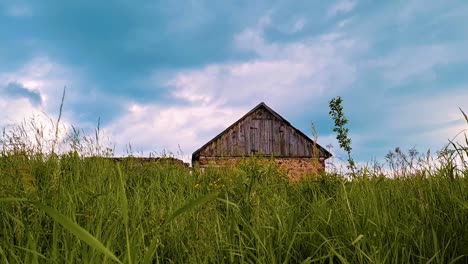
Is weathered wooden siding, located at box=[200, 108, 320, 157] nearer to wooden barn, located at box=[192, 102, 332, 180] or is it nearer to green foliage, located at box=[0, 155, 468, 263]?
wooden barn, located at box=[192, 102, 332, 180]

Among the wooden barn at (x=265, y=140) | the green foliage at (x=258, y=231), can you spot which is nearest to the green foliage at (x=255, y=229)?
the green foliage at (x=258, y=231)

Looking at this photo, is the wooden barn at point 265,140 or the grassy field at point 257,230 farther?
the wooden barn at point 265,140

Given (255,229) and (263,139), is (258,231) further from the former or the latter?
(263,139)

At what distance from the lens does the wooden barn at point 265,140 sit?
26.2 meters

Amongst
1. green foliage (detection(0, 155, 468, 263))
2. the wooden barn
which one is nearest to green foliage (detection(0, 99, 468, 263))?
green foliage (detection(0, 155, 468, 263))

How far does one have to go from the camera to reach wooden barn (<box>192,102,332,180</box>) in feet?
85.8

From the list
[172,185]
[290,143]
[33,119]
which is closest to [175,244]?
[172,185]

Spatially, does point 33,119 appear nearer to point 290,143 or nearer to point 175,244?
point 175,244

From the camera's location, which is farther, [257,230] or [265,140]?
[265,140]

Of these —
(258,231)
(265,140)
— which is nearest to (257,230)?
(258,231)

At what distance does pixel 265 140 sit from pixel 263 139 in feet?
0.44

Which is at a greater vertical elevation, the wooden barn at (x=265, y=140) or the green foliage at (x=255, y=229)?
the wooden barn at (x=265, y=140)

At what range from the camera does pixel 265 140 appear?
26.6m

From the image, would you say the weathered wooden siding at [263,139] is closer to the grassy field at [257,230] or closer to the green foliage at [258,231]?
the grassy field at [257,230]
